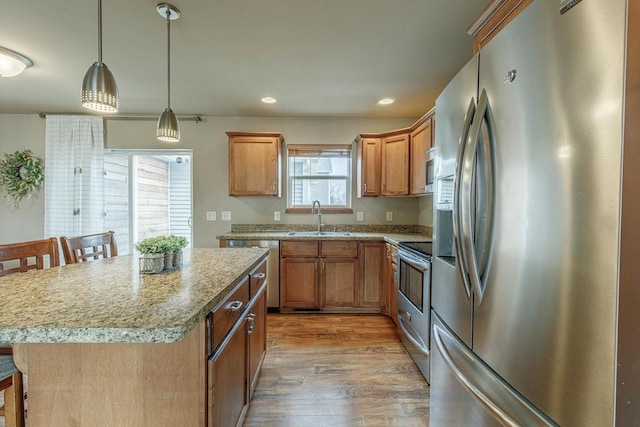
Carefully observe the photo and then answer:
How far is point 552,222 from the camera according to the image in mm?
721

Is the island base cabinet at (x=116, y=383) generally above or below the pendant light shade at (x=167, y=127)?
below

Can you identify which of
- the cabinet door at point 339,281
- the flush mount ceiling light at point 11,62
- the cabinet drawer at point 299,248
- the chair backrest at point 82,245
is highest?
the flush mount ceiling light at point 11,62

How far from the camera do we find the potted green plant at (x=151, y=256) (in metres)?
1.35

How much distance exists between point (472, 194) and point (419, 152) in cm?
209

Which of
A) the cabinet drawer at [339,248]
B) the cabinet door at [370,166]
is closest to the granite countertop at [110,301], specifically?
the cabinet drawer at [339,248]

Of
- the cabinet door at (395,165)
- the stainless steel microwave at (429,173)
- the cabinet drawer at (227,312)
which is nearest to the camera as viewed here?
the cabinet drawer at (227,312)

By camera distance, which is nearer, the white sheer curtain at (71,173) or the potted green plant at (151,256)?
the potted green plant at (151,256)

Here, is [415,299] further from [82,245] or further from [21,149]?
[21,149]

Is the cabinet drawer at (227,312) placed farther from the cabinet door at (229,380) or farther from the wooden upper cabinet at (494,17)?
the wooden upper cabinet at (494,17)

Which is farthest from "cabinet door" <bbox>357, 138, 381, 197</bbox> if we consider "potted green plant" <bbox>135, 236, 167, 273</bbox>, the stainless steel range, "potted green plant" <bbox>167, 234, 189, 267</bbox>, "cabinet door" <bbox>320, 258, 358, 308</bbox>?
"potted green plant" <bbox>135, 236, 167, 273</bbox>

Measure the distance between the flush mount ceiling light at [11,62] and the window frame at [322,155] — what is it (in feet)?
8.21

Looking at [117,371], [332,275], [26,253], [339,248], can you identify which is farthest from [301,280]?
[117,371]

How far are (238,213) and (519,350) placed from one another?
3446 millimetres

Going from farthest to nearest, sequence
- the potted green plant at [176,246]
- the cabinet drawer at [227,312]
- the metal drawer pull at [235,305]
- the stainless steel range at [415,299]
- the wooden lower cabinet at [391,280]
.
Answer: the wooden lower cabinet at [391,280], the stainless steel range at [415,299], the potted green plant at [176,246], the metal drawer pull at [235,305], the cabinet drawer at [227,312]
